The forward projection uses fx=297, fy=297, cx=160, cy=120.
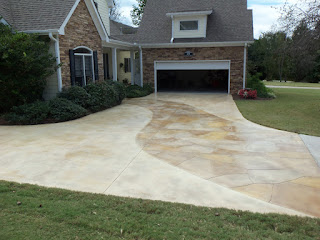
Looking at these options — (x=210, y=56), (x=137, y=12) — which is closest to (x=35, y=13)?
(x=210, y=56)

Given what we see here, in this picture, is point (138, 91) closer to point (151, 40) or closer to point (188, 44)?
point (151, 40)

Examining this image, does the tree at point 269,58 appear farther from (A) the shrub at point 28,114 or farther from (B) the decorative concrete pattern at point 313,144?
(A) the shrub at point 28,114

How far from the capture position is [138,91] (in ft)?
59.3

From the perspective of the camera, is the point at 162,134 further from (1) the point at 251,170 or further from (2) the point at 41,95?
(2) the point at 41,95

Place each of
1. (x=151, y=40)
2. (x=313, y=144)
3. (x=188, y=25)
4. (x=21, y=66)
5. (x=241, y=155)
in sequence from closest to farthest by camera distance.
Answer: (x=241, y=155) < (x=313, y=144) < (x=21, y=66) < (x=188, y=25) < (x=151, y=40)

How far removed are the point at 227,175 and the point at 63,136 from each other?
4.89 meters

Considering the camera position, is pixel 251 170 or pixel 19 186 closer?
pixel 19 186

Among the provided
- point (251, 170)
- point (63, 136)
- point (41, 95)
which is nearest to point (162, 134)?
point (63, 136)

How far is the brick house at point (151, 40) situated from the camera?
1188 cm

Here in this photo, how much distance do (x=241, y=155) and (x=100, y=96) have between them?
7663mm

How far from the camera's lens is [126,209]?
3.97 meters

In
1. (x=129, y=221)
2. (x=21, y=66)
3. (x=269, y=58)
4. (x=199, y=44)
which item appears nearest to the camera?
(x=129, y=221)

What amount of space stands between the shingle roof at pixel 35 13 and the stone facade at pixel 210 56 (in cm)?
806

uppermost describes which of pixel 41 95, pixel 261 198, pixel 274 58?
pixel 274 58
